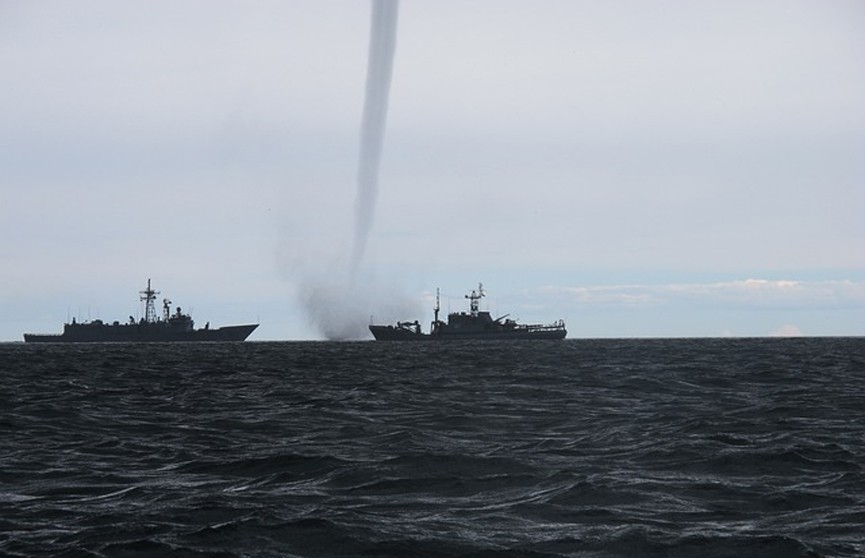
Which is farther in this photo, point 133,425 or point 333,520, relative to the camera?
point 133,425

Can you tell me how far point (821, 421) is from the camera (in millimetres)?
22141

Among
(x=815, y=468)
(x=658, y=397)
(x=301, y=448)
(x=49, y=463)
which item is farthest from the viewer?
(x=658, y=397)

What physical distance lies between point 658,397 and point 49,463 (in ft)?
60.4

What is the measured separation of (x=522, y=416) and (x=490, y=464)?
8.22 meters

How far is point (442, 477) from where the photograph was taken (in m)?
14.9

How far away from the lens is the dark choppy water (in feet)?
35.3

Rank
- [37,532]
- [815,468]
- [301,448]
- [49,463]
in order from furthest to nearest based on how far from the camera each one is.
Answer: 1. [301,448]
2. [49,463]
3. [815,468]
4. [37,532]

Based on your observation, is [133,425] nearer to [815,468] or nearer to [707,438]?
[707,438]

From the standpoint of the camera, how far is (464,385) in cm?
3734

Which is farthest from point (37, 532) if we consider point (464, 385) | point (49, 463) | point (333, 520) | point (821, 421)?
A: point (464, 385)

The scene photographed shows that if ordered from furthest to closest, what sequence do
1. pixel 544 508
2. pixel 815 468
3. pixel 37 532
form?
1. pixel 815 468
2. pixel 544 508
3. pixel 37 532

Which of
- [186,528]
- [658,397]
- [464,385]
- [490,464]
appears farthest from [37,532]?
[464,385]

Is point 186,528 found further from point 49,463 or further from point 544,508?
point 49,463

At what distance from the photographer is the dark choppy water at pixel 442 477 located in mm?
10750
